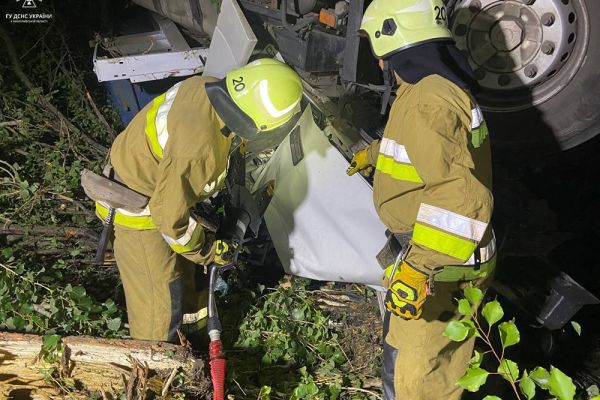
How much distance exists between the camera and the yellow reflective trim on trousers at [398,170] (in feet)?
8.02

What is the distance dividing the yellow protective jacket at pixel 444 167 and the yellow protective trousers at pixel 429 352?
0.34m

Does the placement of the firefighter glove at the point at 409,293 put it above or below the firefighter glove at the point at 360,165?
below

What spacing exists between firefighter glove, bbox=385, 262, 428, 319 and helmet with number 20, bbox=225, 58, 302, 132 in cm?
98

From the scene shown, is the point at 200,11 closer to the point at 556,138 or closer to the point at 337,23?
the point at 337,23

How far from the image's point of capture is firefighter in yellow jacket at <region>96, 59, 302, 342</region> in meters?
2.61

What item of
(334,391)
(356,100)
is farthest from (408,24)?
(334,391)

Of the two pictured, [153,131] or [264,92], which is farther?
[153,131]

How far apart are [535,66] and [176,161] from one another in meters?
2.08

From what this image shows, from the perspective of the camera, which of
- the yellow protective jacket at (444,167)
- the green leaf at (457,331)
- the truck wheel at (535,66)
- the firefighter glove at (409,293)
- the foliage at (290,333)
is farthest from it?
the foliage at (290,333)

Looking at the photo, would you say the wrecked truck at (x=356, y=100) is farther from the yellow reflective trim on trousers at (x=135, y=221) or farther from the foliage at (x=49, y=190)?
the foliage at (x=49, y=190)

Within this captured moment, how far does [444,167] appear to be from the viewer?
2178 millimetres

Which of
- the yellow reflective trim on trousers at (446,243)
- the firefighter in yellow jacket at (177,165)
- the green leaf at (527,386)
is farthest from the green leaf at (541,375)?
the firefighter in yellow jacket at (177,165)

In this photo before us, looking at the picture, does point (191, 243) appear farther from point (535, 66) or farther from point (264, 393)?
point (535, 66)

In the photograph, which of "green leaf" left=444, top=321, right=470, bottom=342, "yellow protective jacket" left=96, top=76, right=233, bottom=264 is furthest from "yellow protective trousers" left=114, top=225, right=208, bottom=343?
"green leaf" left=444, top=321, right=470, bottom=342
